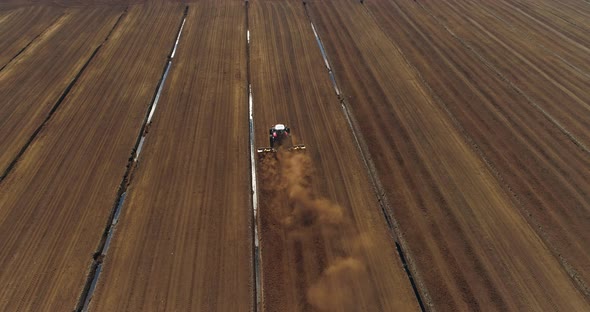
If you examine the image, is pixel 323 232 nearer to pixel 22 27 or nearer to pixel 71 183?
pixel 71 183

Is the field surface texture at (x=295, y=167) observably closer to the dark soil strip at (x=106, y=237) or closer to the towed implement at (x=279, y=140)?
the dark soil strip at (x=106, y=237)

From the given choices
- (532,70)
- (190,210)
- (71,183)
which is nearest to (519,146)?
(532,70)

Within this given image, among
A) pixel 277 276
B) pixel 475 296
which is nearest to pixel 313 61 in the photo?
pixel 277 276

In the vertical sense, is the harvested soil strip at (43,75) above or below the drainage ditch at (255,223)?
above

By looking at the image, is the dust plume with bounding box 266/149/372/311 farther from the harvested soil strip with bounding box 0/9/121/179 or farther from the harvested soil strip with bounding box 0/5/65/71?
the harvested soil strip with bounding box 0/5/65/71

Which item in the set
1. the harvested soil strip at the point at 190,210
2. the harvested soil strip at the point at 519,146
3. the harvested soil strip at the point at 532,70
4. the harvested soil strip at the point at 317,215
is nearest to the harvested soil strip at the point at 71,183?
the harvested soil strip at the point at 190,210

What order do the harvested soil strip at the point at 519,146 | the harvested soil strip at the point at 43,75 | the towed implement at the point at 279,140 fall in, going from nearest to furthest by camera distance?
the harvested soil strip at the point at 519,146
the towed implement at the point at 279,140
the harvested soil strip at the point at 43,75
